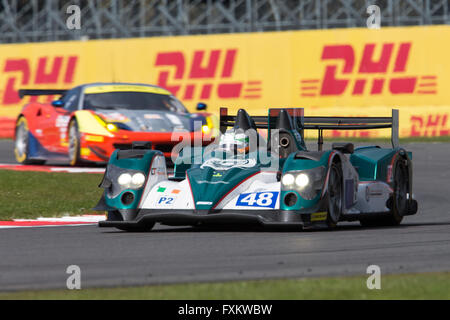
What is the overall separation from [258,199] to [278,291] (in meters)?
3.46

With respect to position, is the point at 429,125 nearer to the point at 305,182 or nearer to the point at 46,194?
the point at 46,194

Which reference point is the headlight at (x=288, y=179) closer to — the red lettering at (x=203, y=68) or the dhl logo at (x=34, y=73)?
the red lettering at (x=203, y=68)

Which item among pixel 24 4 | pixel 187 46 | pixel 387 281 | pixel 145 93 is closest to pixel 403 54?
pixel 187 46

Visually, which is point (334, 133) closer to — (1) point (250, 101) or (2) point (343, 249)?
(1) point (250, 101)

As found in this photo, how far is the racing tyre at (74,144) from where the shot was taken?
17984mm

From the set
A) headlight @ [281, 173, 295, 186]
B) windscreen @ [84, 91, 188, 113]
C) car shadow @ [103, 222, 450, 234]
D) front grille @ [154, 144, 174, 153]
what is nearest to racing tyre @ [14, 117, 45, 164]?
windscreen @ [84, 91, 188, 113]

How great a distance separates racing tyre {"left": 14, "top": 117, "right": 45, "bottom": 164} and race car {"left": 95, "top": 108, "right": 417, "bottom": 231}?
876 cm

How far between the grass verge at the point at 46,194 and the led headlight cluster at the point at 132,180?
2.17 meters

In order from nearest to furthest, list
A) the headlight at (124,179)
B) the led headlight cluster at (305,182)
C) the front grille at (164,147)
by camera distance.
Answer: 1. the led headlight cluster at (305,182)
2. the headlight at (124,179)
3. the front grille at (164,147)

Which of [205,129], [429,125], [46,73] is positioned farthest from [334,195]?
[46,73]

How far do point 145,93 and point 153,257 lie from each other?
10793mm

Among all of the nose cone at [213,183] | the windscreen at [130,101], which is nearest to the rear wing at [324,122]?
the nose cone at [213,183]

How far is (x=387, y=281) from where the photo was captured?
6.88 meters

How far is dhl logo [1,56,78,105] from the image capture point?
28500 mm
